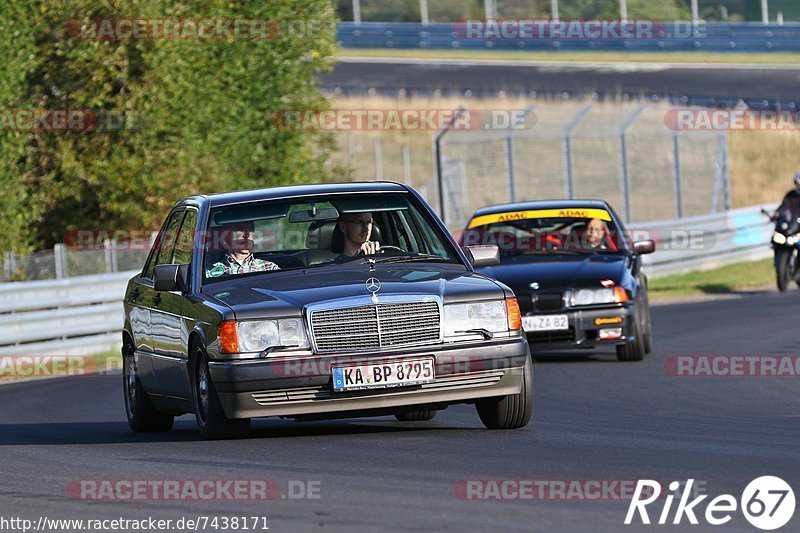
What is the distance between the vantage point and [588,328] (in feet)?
51.1

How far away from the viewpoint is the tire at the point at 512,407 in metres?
9.87

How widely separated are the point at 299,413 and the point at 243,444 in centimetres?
51

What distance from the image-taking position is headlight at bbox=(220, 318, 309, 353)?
31.0 ft

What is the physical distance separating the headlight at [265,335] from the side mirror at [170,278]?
1.03m

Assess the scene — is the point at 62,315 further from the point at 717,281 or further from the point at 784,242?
the point at 717,281

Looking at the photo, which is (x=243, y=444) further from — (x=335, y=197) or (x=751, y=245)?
(x=751, y=245)

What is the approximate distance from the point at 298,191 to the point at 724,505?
14.6ft

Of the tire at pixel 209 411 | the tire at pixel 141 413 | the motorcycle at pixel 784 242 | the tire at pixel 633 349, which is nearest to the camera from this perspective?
the tire at pixel 209 411

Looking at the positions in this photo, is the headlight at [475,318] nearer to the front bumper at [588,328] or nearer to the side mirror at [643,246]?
the front bumper at [588,328]

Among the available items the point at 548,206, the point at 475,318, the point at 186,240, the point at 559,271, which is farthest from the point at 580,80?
the point at 475,318

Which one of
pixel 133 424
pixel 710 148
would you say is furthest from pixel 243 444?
pixel 710 148

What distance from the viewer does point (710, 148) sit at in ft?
147

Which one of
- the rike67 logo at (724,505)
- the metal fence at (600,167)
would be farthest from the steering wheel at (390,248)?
the metal fence at (600,167)

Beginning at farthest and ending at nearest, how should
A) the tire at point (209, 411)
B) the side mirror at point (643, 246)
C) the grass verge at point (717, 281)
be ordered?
the grass verge at point (717, 281) < the side mirror at point (643, 246) < the tire at point (209, 411)
